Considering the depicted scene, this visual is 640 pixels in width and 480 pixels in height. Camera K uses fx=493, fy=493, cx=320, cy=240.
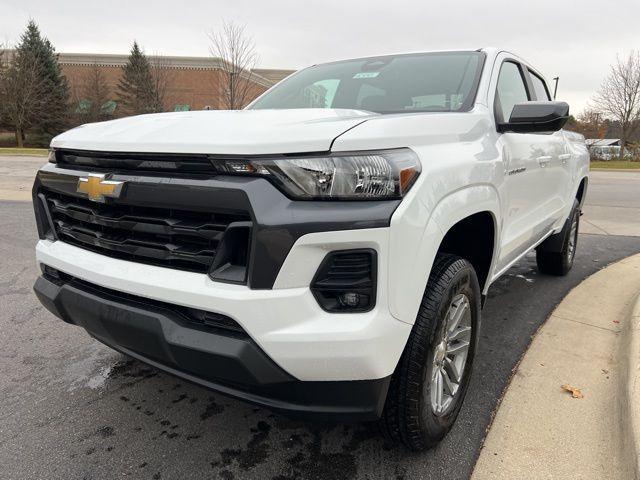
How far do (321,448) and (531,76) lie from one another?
3.26 meters

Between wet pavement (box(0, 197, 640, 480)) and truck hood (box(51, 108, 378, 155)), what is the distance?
1102 mm

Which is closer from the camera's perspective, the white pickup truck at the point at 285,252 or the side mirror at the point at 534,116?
the white pickup truck at the point at 285,252

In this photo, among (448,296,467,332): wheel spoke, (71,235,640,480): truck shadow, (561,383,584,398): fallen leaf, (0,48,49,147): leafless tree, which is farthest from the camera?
(0,48,49,147): leafless tree

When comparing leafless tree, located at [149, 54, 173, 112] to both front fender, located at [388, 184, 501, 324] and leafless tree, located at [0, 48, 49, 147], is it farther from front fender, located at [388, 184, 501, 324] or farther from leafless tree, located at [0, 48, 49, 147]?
front fender, located at [388, 184, 501, 324]

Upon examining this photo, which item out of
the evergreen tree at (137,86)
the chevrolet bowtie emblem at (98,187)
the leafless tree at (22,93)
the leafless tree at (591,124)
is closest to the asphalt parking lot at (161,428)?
the chevrolet bowtie emblem at (98,187)

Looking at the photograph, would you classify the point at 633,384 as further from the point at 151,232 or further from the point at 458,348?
the point at 151,232

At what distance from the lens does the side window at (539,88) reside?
157 inches

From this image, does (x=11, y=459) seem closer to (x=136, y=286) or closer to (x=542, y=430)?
(x=136, y=286)

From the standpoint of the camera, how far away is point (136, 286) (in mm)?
1832

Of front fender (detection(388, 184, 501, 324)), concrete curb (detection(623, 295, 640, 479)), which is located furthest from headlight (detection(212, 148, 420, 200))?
concrete curb (detection(623, 295, 640, 479))

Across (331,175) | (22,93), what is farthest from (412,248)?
(22,93)

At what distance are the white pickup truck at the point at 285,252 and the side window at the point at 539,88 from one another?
1.98 m

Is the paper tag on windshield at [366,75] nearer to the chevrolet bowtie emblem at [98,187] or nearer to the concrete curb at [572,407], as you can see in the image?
the chevrolet bowtie emblem at [98,187]

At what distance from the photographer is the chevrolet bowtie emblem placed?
1.88 meters
